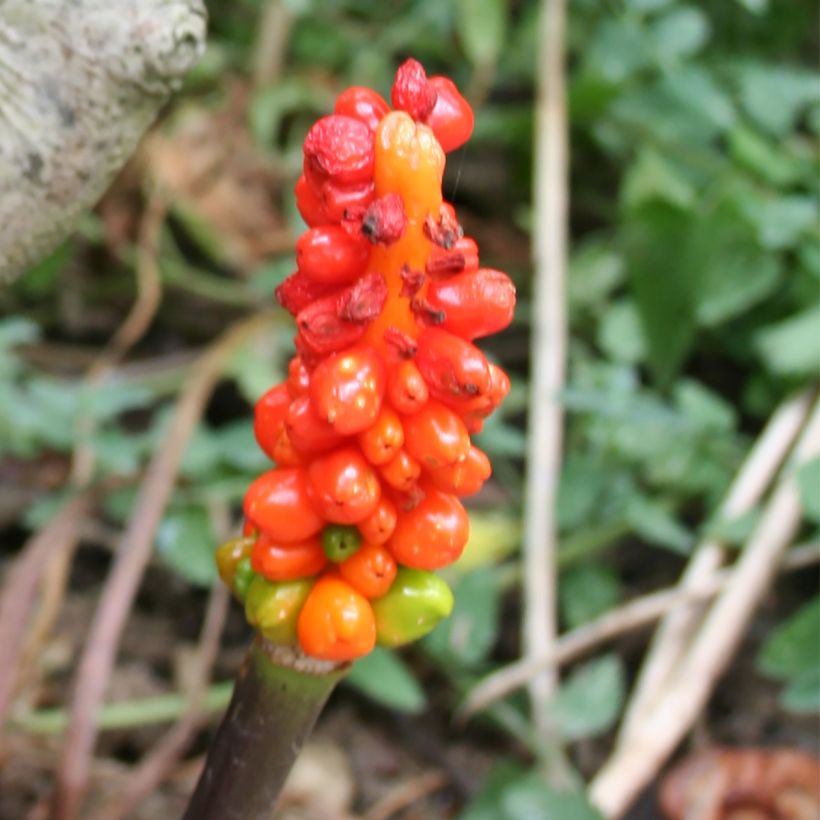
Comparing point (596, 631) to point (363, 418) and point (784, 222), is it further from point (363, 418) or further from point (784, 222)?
point (363, 418)

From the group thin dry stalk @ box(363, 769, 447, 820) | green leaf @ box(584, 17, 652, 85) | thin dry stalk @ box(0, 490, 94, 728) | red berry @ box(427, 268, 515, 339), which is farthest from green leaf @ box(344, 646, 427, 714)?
green leaf @ box(584, 17, 652, 85)

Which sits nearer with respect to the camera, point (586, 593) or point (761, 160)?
point (586, 593)

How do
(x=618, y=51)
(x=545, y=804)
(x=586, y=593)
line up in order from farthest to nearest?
(x=618, y=51) → (x=586, y=593) → (x=545, y=804)

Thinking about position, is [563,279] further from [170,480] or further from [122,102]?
[122,102]

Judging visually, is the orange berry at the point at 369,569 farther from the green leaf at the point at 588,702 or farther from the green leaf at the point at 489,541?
the green leaf at the point at 489,541

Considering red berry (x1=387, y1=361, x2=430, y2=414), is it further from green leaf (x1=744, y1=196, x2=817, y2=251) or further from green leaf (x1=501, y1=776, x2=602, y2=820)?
green leaf (x1=744, y1=196, x2=817, y2=251)

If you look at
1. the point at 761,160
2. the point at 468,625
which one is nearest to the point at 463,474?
the point at 468,625
